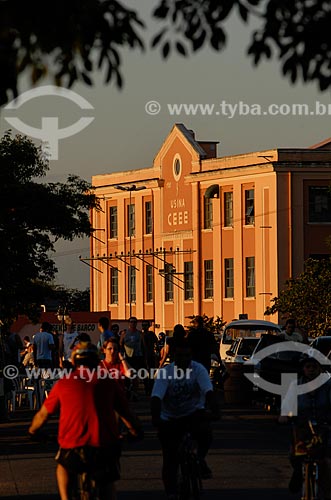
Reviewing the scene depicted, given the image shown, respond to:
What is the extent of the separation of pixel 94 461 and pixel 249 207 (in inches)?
2672

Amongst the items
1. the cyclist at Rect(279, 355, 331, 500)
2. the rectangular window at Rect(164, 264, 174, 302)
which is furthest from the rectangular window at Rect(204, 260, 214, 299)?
the cyclist at Rect(279, 355, 331, 500)

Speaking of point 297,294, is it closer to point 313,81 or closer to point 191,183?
point 191,183

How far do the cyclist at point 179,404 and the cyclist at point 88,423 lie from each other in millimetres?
2549

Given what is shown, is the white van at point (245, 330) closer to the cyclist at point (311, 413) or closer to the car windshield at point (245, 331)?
the car windshield at point (245, 331)

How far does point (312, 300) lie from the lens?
190 feet

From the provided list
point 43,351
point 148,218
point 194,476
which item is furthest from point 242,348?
point 148,218

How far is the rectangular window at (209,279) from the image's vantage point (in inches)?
3268

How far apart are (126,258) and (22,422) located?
61.5m

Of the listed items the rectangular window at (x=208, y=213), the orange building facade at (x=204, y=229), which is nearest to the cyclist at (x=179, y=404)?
the orange building facade at (x=204, y=229)

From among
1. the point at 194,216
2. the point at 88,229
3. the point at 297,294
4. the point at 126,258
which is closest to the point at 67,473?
the point at 88,229

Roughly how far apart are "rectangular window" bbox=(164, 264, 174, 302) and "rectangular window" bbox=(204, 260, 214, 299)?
7.80ft

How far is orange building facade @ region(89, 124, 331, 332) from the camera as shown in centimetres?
7744

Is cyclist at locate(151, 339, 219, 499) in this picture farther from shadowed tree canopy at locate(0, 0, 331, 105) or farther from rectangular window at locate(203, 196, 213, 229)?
rectangular window at locate(203, 196, 213, 229)

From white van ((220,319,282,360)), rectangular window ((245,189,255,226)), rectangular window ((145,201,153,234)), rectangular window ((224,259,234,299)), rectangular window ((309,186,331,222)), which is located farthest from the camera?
rectangular window ((145,201,153,234))
